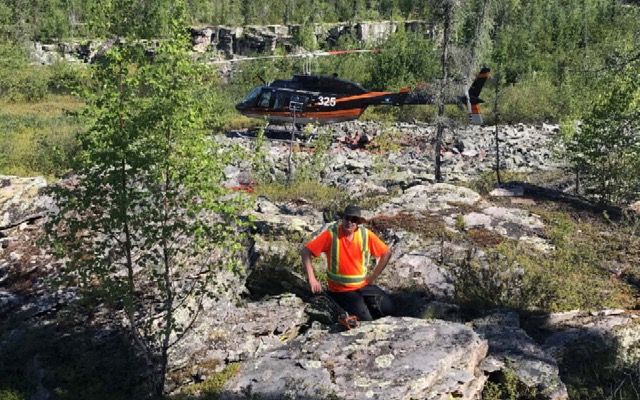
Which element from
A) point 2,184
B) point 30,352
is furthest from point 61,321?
point 2,184

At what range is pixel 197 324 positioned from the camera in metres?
5.72

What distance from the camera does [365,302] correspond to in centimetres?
539

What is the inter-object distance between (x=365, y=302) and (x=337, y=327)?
41 centimetres

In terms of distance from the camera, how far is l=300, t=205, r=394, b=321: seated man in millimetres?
5160

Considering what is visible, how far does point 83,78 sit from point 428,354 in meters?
4.11

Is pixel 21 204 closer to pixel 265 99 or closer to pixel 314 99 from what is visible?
pixel 265 99

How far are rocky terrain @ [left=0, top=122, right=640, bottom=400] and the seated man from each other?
1.16ft

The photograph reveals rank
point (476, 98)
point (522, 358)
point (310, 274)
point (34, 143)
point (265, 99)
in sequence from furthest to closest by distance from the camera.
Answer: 1. point (265, 99)
2. point (476, 98)
3. point (34, 143)
4. point (310, 274)
5. point (522, 358)

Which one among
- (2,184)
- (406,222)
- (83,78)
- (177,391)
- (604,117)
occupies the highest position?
(83,78)

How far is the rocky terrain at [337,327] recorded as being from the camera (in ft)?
14.1

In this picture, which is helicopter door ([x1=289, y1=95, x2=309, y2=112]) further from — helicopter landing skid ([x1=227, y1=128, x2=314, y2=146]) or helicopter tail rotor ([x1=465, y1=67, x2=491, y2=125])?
helicopter tail rotor ([x1=465, y1=67, x2=491, y2=125])

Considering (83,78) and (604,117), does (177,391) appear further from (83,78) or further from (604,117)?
(604,117)

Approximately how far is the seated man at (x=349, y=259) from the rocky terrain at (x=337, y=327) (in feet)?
1.16

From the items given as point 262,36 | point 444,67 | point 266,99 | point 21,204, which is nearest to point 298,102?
point 266,99
